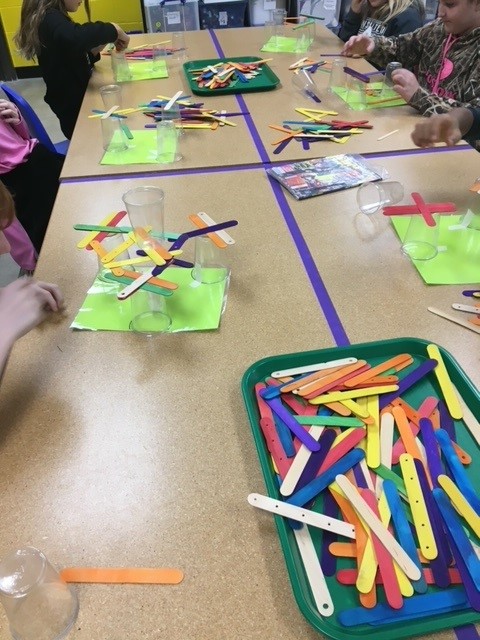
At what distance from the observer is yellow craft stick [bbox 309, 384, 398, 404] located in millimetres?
679

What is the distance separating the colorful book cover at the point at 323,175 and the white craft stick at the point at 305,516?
80 centimetres

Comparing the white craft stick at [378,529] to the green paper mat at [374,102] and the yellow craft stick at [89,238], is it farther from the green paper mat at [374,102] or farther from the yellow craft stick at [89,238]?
the green paper mat at [374,102]

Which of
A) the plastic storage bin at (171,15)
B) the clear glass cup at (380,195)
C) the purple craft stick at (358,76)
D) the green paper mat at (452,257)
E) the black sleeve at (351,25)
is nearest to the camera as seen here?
the green paper mat at (452,257)

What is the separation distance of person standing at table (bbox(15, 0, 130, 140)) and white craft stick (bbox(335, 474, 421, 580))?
1945mm

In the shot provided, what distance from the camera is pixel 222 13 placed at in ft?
12.6

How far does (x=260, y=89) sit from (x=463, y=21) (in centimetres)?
69

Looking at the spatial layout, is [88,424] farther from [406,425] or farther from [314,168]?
[314,168]

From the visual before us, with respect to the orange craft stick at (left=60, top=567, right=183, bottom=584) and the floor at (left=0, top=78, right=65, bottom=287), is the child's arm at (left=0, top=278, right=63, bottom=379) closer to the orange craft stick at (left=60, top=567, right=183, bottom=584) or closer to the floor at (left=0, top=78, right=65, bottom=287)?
the orange craft stick at (left=60, top=567, right=183, bottom=584)

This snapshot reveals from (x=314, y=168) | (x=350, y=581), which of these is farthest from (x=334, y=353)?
(x=314, y=168)

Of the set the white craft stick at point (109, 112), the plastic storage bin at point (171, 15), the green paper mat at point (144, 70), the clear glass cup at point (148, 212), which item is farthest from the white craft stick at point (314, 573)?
the plastic storage bin at point (171, 15)

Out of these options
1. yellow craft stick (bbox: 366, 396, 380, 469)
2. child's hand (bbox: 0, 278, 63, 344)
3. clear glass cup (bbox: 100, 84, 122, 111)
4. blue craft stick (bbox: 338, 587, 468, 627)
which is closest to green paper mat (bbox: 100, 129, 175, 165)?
clear glass cup (bbox: 100, 84, 122, 111)

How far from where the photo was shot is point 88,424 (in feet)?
2.23

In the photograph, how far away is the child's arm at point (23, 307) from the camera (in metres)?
0.76

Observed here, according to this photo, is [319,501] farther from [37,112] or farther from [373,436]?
[37,112]
